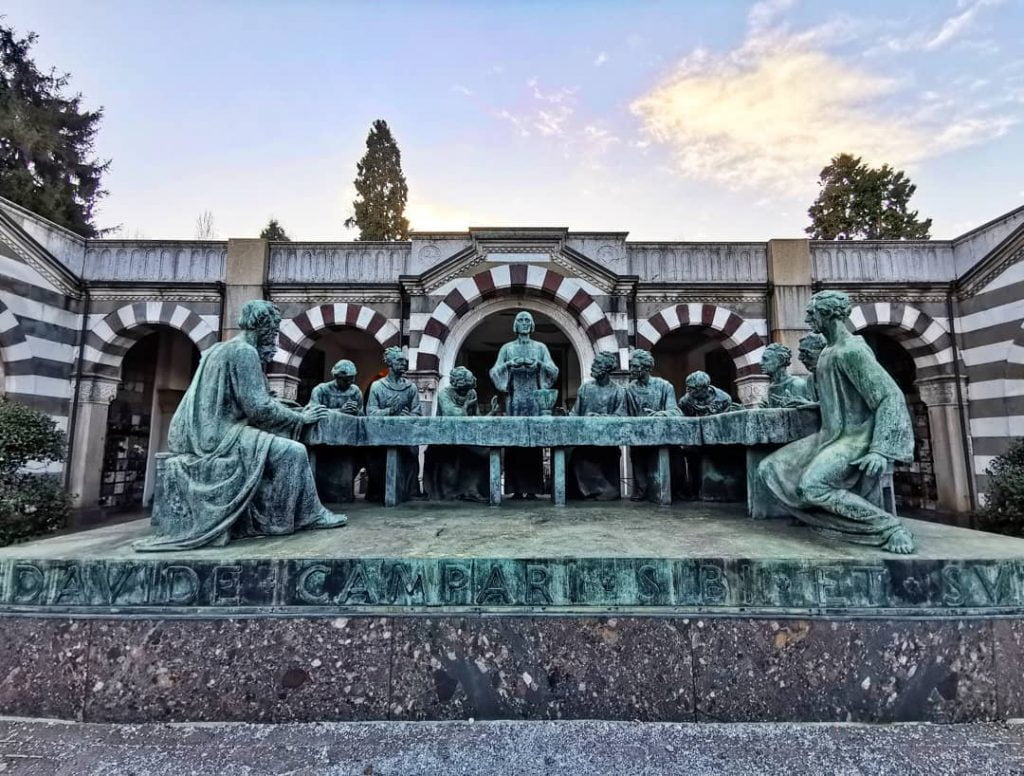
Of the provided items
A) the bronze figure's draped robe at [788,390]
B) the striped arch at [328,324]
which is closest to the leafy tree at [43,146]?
the striped arch at [328,324]

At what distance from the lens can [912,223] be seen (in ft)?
55.9

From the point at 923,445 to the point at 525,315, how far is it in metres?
10.7

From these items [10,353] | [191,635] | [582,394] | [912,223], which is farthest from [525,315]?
[912,223]

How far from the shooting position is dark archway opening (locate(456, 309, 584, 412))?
1366 centimetres

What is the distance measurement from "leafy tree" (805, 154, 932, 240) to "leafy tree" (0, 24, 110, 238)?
2597 cm

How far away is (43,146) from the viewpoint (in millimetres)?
14539

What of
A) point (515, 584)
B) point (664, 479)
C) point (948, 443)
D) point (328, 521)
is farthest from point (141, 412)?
point (948, 443)

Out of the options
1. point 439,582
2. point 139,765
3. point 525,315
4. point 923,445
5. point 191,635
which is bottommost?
point 139,765

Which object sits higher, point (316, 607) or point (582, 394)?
point (582, 394)

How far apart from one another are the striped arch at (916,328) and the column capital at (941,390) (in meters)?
0.13

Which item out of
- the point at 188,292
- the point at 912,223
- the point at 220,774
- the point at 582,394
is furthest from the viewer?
the point at 912,223

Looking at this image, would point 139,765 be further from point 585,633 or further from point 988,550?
point 988,550

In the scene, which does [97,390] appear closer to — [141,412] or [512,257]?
[141,412]

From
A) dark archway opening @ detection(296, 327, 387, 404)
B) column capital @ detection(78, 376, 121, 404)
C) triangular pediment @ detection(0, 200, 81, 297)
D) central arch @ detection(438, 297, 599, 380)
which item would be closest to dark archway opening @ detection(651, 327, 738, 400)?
central arch @ detection(438, 297, 599, 380)
